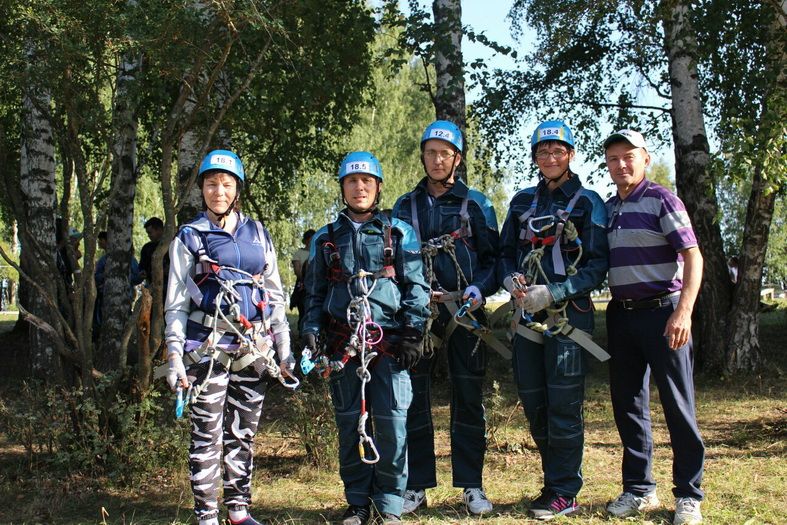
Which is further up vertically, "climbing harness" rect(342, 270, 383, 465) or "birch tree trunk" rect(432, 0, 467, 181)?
"birch tree trunk" rect(432, 0, 467, 181)

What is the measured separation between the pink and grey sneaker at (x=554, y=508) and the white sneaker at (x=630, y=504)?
0.89ft

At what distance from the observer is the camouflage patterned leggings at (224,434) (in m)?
4.42

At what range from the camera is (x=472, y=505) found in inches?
194

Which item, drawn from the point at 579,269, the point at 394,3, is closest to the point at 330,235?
the point at 579,269

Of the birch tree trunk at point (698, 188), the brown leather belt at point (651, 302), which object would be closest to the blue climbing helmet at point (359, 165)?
the brown leather belt at point (651, 302)

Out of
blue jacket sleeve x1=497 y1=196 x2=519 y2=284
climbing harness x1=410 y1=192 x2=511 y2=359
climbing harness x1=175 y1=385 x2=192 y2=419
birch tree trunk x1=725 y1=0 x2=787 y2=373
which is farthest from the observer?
birch tree trunk x1=725 y1=0 x2=787 y2=373

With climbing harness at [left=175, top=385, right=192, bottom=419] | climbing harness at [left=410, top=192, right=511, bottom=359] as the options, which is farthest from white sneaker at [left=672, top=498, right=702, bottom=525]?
climbing harness at [left=175, top=385, right=192, bottom=419]

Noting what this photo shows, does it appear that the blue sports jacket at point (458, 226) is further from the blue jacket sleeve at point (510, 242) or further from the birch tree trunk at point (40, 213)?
the birch tree trunk at point (40, 213)

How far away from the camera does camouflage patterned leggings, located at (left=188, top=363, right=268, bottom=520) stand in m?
4.42

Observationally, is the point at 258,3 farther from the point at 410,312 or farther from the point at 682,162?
the point at 682,162

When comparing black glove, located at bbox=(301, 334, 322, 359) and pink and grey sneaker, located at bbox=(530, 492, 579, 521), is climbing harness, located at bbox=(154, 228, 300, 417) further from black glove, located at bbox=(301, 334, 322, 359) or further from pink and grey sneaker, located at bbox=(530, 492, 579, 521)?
pink and grey sneaker, located at bbox=(530, 492, 579, 521)

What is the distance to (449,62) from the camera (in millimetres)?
8805

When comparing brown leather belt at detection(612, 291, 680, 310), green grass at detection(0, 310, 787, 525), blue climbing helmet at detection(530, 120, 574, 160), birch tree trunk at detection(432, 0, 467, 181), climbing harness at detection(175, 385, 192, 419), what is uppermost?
birch tree trunk at detection(432, 0, 467, 181)

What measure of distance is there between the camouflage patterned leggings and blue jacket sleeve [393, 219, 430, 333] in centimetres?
99
